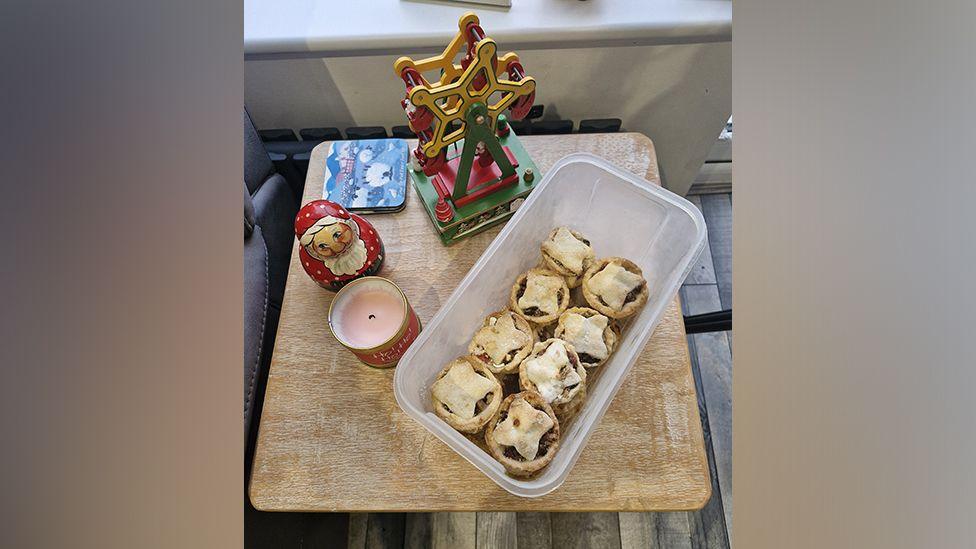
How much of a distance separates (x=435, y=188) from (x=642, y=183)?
1.04 feet

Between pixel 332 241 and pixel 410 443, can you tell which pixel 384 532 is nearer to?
pixel 410 443

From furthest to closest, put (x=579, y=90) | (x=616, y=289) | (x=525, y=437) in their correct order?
(x=579, y=90), (x=616, y=289), (x=525, y=437)

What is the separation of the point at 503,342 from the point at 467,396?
0.31 ft

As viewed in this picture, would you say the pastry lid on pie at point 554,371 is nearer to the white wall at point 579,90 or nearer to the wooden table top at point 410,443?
the wooden table top at point 410,443

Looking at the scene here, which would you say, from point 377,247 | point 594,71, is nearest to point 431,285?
point 377,247

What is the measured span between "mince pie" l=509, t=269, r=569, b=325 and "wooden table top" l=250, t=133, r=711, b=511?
0.10m

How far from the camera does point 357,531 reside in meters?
1.40

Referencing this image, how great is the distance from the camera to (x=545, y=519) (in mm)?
1405

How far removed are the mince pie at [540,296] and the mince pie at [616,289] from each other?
36 mm

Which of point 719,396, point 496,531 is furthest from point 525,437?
point 719,396

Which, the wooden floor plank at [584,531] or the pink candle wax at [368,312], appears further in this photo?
the wooden floor plank at [584,531]

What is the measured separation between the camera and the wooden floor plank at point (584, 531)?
138 centimetres

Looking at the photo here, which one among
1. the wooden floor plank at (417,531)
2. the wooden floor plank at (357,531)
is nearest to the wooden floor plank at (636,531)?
the wooden floor plank at (417,531)

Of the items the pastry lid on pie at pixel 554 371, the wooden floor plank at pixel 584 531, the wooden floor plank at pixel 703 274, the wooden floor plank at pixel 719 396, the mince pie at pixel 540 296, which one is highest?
the mince pie at pixel 540 296
